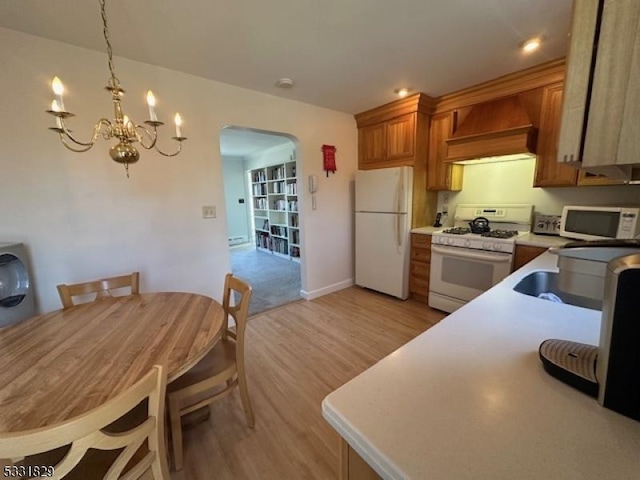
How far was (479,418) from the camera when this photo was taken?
56 centimetres

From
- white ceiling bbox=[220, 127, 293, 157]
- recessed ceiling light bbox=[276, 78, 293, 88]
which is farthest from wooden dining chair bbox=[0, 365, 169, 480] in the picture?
white ceiling bbox=[220, 127, 293, 157]

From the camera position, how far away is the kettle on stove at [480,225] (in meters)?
2.83

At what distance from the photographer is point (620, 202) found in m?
2.29

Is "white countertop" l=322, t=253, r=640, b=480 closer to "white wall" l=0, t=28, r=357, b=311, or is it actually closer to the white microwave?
the white microwave

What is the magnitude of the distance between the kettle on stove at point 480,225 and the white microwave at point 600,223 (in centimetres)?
62

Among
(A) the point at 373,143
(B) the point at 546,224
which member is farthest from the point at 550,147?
(A) the point at 373,143

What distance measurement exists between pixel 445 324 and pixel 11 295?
8.25 feet

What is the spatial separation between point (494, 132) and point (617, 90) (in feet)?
8.59

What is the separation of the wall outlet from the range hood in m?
2.62

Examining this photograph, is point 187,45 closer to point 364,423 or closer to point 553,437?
point 364,423

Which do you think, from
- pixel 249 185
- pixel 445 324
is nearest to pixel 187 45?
pixel 445 324

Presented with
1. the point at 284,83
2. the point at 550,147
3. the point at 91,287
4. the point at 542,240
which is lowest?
the point at 91,287

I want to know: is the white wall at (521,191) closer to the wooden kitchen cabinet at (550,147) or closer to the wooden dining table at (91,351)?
the wooden kitchen cabinet at (550,147)

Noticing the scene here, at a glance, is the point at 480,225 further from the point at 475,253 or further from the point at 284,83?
the point at 284,83
